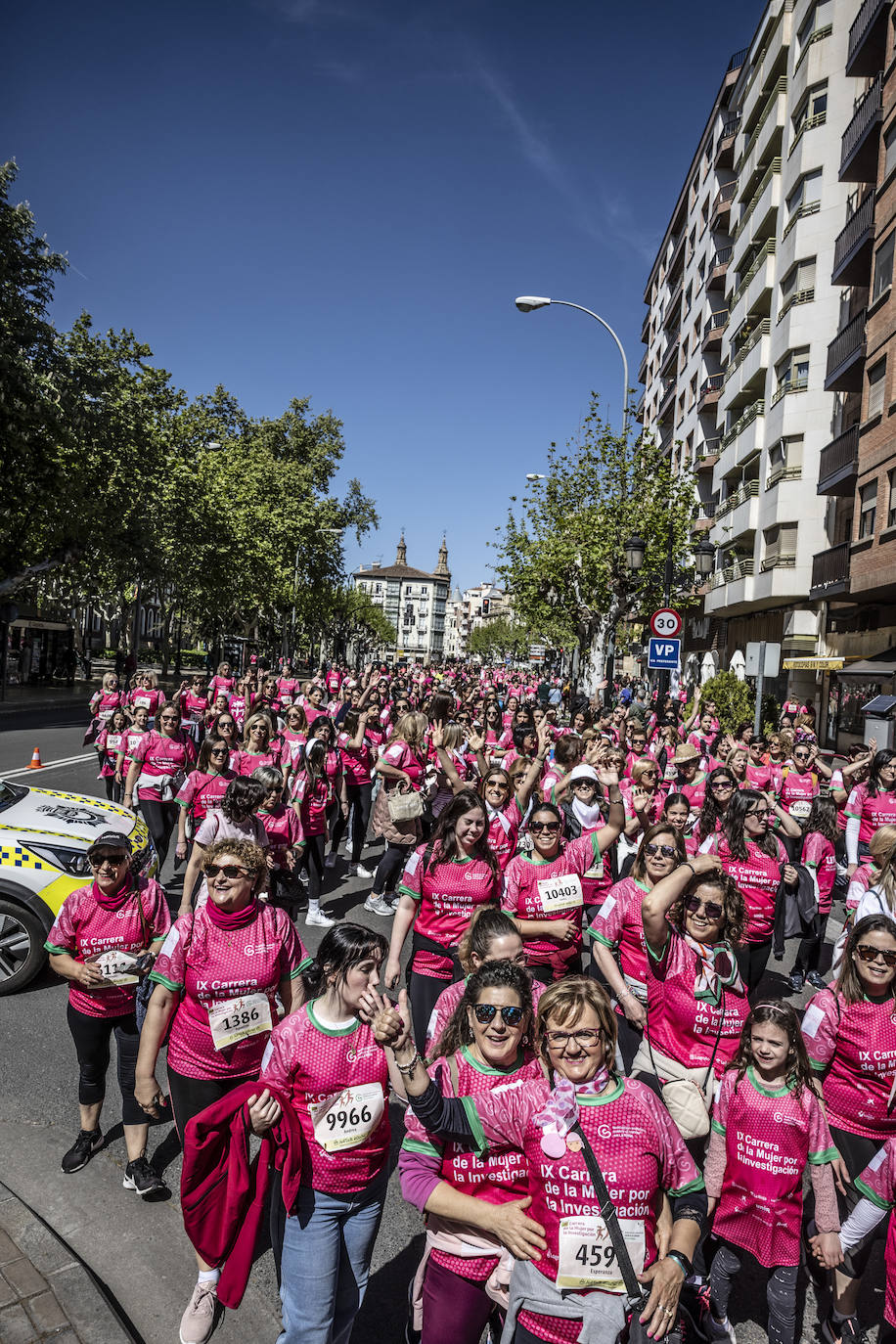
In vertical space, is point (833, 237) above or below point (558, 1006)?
above

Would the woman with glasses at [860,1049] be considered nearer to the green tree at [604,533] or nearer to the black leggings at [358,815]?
the black leggings at [358,815]

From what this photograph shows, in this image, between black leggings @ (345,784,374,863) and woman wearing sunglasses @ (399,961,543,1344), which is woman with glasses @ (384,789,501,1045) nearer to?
woman wearing sunglasses @ (399,961,543,1344)

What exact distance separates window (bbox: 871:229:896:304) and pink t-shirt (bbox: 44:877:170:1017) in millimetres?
22554

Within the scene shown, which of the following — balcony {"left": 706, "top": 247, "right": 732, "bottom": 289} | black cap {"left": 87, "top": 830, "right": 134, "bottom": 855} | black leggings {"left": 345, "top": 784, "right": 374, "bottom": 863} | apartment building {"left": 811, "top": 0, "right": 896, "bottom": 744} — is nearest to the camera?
black cap {"left": 87, "top": 830, "right": 134, "bottom": 855}

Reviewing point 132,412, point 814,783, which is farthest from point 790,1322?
point 132,412

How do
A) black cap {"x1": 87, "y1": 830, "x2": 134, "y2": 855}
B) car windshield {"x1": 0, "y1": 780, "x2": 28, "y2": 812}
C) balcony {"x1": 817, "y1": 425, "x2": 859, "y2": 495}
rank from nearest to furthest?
black cap {"x1": 87, "y1": 830, "x2": 134, "y2": 855}
car windshield {"x1": 0, "y1": 780, "x2": 28, "y2": 812}
balcony {"x1": 817, "y1": 425, "x2": 859, "y2": 495}

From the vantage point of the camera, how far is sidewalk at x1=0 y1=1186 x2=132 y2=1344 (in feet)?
10.1

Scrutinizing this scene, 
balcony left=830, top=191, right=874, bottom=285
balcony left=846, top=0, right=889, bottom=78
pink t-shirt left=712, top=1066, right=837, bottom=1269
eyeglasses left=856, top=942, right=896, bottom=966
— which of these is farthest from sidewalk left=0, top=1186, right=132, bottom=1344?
balcony left=846, top=0, right=889, bottom=78

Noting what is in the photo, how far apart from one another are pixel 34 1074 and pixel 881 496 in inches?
845

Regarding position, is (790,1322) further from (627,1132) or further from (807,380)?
(807,380)

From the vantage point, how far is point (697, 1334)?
2.76 m

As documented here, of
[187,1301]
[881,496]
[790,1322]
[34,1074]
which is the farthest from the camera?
[881,496]

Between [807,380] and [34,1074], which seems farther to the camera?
[807,380]

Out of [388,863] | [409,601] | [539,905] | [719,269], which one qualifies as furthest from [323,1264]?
[409,601]
